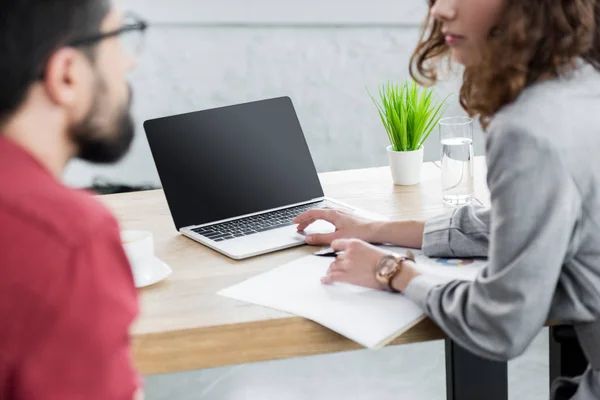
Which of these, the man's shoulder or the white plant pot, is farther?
the white plant pot

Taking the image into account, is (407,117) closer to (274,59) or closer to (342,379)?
(342,379)

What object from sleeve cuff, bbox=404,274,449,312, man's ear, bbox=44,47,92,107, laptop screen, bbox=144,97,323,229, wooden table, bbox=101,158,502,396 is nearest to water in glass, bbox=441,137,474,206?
laptop screen, bbox=144,97,323,229

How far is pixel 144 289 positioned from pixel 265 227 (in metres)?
0.33

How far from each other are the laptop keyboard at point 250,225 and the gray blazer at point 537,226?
49 centimetres

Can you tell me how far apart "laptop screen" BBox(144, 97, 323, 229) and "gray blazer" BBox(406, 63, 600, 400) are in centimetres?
60

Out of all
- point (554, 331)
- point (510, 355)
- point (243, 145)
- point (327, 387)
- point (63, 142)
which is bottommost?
point (327, 387)

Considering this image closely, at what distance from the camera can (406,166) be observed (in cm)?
182

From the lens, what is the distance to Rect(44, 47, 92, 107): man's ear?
0.78 meters

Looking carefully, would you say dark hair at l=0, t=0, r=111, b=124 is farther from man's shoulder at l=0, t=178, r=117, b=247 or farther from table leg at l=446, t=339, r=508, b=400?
table leg at l=446, t=339, r=508, b=400

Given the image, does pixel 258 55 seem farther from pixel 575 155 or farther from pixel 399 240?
pixel 575 155

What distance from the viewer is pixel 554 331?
140 cm

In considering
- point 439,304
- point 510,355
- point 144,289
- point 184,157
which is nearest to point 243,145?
point 184,157

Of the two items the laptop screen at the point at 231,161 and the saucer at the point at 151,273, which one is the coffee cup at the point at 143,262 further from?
the laptop screen at the point at 231,161

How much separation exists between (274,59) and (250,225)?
1970mm
